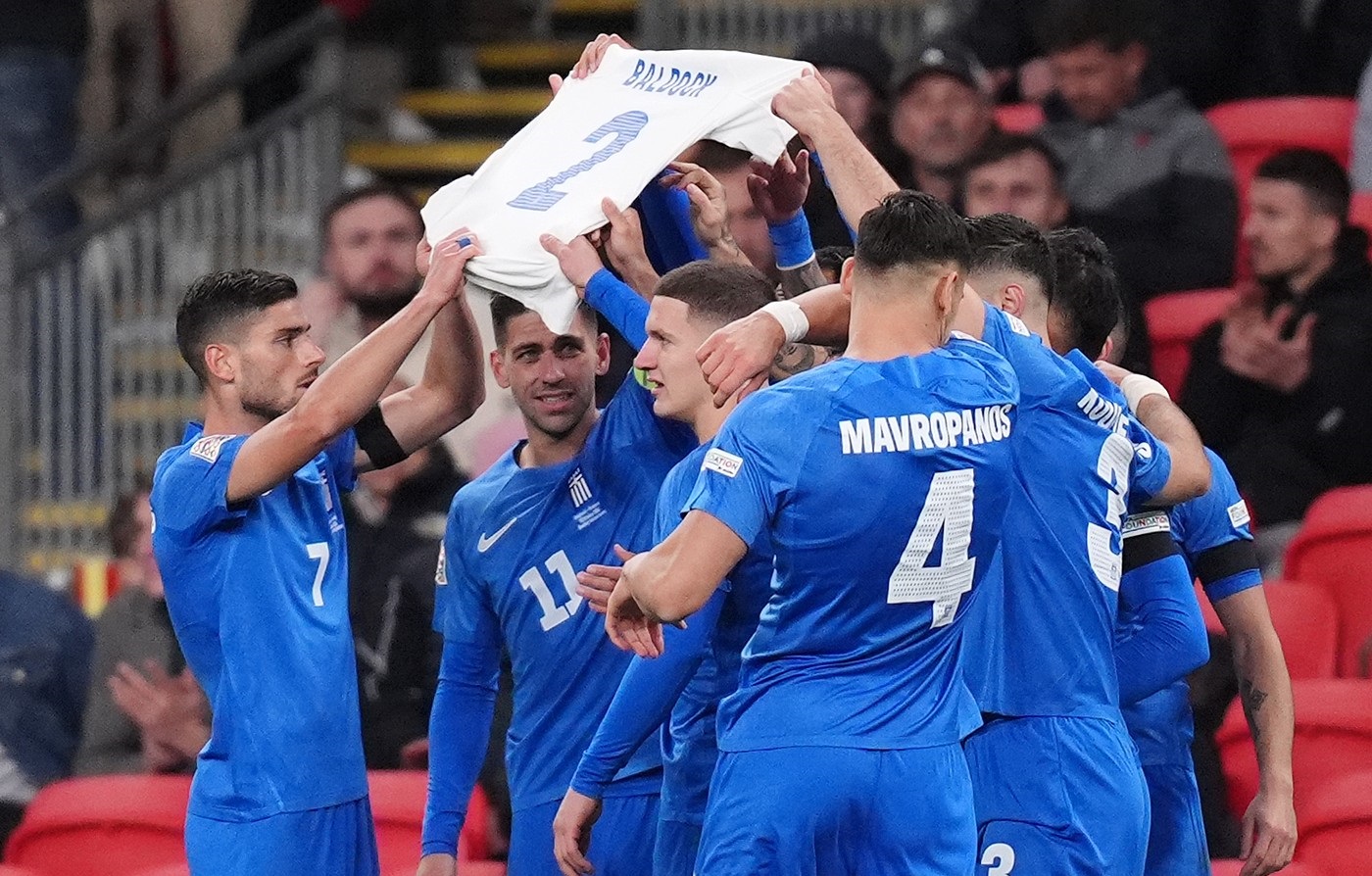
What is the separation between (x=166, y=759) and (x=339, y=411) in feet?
9.83

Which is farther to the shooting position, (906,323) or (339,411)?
(339,411)

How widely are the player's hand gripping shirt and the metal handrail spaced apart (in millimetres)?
4338

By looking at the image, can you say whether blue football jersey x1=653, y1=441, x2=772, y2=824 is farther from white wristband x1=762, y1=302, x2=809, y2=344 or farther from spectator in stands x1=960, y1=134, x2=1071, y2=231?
spectator in stands x1=960, y1=134, x2=1071, y2=231

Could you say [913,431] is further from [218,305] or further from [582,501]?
[218,305]

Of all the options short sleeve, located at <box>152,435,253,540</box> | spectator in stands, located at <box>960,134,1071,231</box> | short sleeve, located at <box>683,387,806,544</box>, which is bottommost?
short sleeve, located at <box>152,435,253,540</box>

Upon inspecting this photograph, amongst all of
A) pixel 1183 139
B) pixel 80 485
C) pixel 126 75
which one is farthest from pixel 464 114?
pixel 1183 139

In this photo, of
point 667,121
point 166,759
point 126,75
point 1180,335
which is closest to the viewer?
point 667,121

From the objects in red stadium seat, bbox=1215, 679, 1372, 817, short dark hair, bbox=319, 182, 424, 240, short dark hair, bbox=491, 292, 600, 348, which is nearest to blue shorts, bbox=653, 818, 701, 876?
short dark hair, bbox=491, 292, 600, 348

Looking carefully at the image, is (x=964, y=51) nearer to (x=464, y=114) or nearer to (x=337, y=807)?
(x=464, y=114)

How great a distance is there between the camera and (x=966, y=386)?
437 cm

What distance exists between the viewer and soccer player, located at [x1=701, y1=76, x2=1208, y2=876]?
15.8ft

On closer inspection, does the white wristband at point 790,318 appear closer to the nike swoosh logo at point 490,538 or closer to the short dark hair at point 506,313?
the short dark hair at point 506,313

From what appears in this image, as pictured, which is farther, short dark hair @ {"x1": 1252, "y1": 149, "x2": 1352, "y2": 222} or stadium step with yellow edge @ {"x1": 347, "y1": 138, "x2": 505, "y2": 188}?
stadium step with yellow edge @ {"x1": 347, "y1": 138, "x2": 505, "y2": 188}

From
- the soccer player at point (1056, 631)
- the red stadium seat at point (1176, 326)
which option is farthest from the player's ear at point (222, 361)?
the red stadium seat at point (1176, 326)
